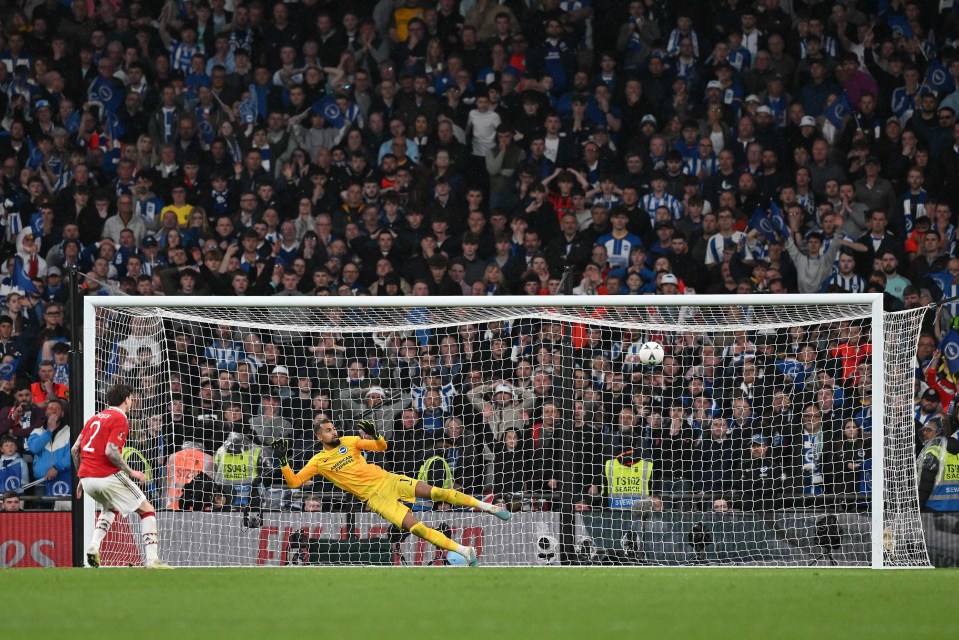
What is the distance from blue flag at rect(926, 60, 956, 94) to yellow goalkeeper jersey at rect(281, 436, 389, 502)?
859 centimetres

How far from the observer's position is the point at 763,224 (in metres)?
15.6

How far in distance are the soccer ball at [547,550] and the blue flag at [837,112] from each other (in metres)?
6.87

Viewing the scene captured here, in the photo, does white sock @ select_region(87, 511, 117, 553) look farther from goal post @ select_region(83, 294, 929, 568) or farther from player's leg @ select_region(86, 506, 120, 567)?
goal post @ select_region(83, 294, 929, 568)

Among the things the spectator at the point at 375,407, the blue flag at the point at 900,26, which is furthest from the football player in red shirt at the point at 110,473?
the blue flag at the point at 900,26

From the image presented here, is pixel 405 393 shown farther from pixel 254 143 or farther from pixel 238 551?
pixel 254 143

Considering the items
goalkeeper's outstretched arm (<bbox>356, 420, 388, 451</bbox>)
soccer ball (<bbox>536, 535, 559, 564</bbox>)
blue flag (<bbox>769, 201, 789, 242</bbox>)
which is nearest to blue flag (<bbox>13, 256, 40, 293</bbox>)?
goalkeeper's outstretched arm (<bbox>356, 420, 388, 451</bbox>)

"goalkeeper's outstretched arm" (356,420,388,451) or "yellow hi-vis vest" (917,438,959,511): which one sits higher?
"goalkeeper's outstretched arm" (356,420,388,451)

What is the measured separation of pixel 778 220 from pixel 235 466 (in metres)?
6.73

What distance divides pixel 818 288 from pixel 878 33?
401 cm

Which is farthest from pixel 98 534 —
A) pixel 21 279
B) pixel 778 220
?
pixel 778 220

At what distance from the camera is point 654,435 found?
42.9 ft

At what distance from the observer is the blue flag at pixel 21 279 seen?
16156 millimetres

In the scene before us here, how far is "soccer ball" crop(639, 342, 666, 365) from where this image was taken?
12492 millimetres

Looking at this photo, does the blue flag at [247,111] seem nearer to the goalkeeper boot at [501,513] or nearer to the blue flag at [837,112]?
the blue flag at [837,112]
